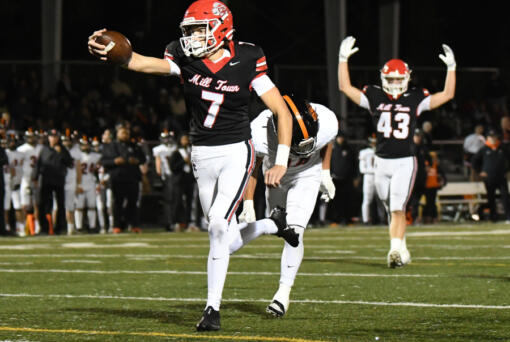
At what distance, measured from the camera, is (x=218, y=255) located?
6820 mm

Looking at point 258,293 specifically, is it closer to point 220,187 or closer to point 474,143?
point 220,187

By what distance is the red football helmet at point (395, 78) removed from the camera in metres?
11.8

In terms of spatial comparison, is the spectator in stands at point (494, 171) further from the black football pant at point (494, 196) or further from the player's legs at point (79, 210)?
the player's legs at point (79, 210)

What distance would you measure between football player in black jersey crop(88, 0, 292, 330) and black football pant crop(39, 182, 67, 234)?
1233 cm

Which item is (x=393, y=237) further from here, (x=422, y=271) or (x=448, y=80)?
(x=448, y=80)

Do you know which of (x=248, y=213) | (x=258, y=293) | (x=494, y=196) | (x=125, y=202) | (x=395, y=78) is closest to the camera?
(x=248, y=213)

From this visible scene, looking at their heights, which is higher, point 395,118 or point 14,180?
point 395,118

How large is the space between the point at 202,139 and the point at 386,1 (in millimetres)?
22226

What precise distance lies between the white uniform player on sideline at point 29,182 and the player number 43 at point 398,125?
27.9 ft

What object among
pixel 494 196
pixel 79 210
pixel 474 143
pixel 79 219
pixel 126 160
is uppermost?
pixel 474 143

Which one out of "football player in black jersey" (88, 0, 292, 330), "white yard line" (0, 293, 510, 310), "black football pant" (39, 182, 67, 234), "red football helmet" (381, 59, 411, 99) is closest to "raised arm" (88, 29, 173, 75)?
"football player in black jersey" (88, 0, 292, 330)

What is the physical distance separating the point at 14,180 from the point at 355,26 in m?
23.0

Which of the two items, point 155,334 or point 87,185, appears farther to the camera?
point 87,185

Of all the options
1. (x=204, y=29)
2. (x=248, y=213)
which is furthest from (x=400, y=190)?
(x=204, y=29)
